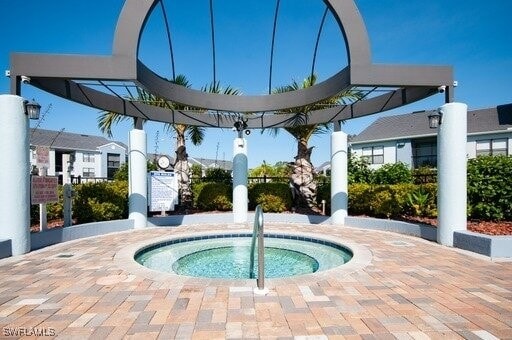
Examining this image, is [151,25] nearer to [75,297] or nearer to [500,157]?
[75,297]

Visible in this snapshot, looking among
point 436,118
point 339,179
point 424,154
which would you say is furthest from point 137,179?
point 424,154

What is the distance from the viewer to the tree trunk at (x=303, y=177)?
1305cm

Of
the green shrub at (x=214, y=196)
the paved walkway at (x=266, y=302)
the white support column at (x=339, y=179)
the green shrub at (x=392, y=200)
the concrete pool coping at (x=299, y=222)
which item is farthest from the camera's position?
the green shrub at (x=214, y=196)

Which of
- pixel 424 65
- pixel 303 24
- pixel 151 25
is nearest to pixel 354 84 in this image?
pixel 424 65

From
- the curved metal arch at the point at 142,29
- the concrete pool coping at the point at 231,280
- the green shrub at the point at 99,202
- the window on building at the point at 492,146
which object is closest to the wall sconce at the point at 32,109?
the curved metal arch at the point at 142,29

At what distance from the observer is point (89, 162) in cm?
4084

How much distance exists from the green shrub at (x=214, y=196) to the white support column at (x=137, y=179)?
3110 millimetres

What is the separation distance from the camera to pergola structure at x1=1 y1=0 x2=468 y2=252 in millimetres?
6602

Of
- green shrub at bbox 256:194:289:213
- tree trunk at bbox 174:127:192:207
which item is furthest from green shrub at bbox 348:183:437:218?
tree trunk at bbox 174:127:192:207

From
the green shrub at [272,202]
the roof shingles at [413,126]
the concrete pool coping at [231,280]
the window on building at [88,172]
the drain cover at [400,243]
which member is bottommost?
the drain cover at [400,243]

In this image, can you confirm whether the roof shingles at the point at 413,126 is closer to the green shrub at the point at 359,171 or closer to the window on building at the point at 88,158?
the green shrub at the point at 359,171

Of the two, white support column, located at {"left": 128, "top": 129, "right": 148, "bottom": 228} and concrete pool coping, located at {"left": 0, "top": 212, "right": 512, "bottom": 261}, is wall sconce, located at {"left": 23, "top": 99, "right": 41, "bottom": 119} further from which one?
white support column, located at {"left": 128, "top": 129, "right": 148, "bottom": 228}

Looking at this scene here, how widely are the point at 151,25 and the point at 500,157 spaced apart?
488 inches

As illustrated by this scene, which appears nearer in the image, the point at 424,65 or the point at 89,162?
the point at 424,65
